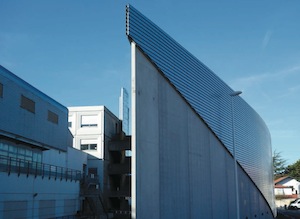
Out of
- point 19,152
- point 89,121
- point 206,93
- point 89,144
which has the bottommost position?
point 19,152

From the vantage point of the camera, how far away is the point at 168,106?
29766mm

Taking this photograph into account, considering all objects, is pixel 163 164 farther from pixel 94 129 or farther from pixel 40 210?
pixel 94 129

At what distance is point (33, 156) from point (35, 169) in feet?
7.42

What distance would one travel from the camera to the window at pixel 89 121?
4419 centimetres

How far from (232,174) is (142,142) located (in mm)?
22599

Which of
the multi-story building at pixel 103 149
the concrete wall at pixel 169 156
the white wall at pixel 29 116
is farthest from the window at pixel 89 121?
the concrete wall at pixel 169 156

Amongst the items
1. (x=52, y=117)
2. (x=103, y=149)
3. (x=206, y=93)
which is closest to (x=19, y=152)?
(x=52, y=117)

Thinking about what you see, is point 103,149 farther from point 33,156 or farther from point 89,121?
point 33,156

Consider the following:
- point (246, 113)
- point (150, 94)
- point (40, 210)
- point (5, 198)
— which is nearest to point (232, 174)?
point (246, 113)

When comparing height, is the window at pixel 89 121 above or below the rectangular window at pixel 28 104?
above

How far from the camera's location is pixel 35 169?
2673cm

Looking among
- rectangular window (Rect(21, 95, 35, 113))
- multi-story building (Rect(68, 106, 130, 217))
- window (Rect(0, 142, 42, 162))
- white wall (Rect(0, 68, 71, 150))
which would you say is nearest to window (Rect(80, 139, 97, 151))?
multi-story building (Rect(68, 106, 130, 217))

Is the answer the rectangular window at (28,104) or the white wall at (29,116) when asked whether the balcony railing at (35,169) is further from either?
the rectangular window at (28,104)

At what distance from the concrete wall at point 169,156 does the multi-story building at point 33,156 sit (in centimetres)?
763
